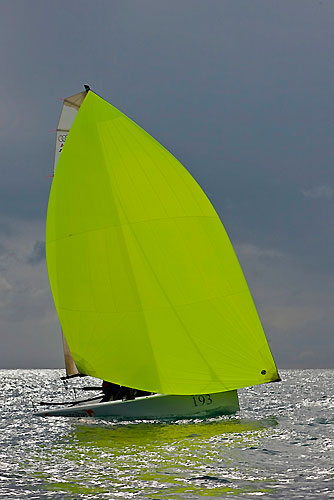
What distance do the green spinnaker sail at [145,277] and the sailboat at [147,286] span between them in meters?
0.03

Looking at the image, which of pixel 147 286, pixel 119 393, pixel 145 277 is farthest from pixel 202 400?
pixel 145 277

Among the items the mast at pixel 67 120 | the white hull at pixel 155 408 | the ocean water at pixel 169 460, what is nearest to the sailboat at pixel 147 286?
the white hull at pixel 155 408

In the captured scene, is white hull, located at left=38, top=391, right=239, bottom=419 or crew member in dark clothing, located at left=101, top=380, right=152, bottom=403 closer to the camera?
white hull, located at left=38, top=391, right=239, bottom=419

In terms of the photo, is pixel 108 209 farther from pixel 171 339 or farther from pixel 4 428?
pixel 4 428

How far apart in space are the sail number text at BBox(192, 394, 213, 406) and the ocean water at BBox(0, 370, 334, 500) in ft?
2.52

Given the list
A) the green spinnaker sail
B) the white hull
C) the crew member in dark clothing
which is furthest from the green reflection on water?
the green spinnaker sail

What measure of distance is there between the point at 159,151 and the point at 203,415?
8504 mm

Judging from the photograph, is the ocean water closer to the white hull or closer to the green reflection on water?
the green reflection on water

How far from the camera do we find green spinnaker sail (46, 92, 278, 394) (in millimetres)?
17094

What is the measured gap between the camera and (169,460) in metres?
12.8

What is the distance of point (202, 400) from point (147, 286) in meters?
3.91

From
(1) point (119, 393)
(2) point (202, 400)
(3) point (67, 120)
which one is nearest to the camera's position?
(2) point (202, 400)

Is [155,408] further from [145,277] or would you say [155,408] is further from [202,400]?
[145,277]

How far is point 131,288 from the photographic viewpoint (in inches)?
685
